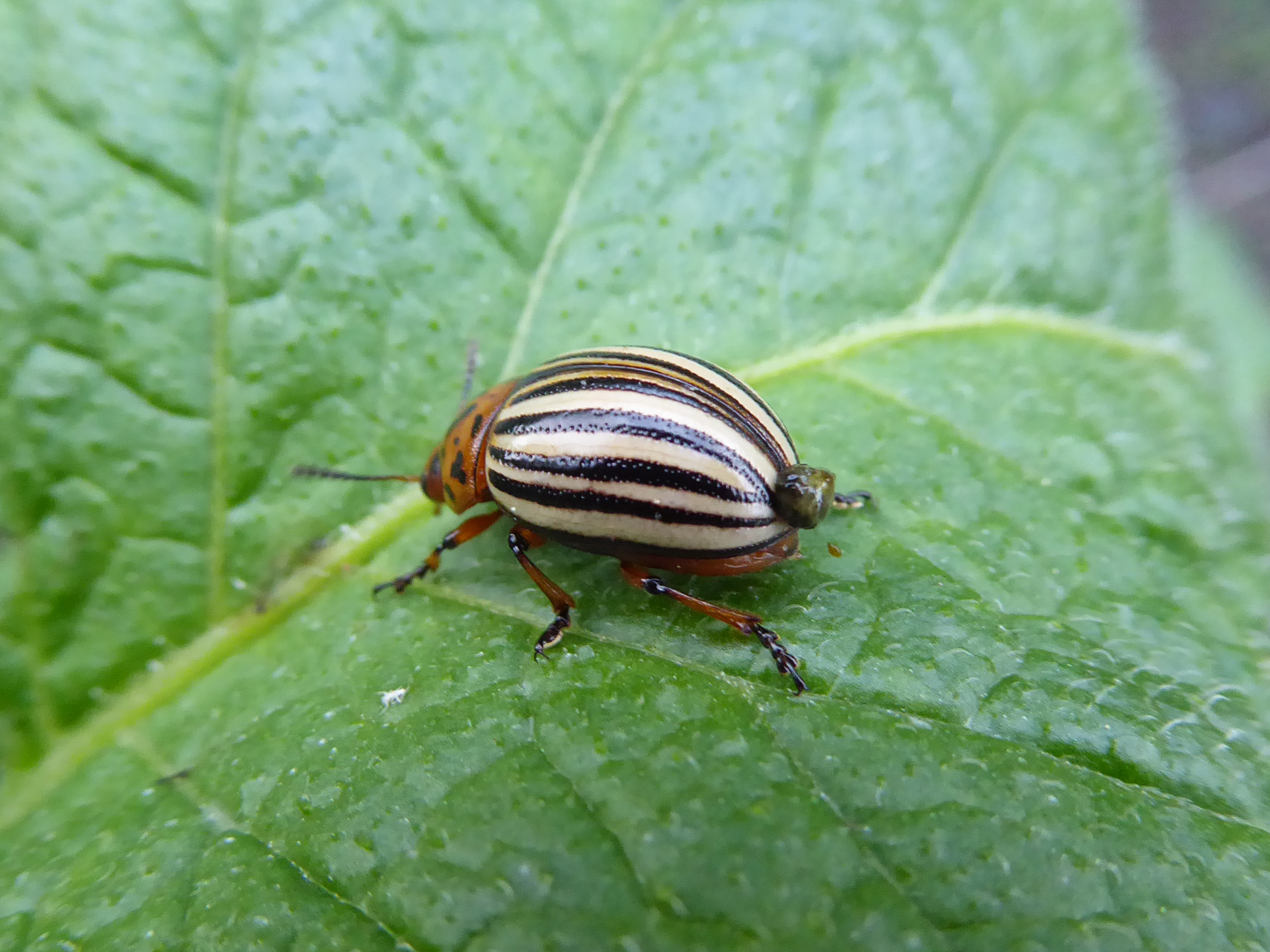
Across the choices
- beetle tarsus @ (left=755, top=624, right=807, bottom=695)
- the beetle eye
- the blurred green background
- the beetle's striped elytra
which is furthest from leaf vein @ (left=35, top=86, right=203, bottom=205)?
the blurred green background

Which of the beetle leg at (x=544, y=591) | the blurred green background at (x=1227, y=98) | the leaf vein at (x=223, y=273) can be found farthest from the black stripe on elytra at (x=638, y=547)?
the blurred green background at (x=1227, y=98)

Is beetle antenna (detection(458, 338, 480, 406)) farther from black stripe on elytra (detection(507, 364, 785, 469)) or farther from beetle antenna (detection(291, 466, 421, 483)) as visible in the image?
black stripe on elytra (detection(507, 364, 785, 469))

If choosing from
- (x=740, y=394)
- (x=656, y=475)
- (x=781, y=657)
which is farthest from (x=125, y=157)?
(x=781, y=657)

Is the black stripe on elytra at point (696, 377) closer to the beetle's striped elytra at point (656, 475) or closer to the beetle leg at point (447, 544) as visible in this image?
the beetle's striped elytra at point (656, 475)

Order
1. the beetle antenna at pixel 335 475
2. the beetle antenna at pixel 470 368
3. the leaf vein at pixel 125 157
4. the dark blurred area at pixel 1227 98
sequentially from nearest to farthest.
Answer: the leaf vein at pixel 125 157
the beetle antenna at pixel 335 475
the beetle antenna at pixel 470 368
the dark blurred area at pixel 1227 98

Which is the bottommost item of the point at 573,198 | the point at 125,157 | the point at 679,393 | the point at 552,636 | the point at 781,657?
the point at 552,636

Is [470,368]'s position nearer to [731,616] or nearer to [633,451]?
[633,451]
